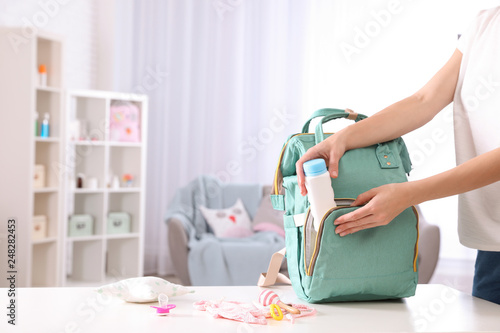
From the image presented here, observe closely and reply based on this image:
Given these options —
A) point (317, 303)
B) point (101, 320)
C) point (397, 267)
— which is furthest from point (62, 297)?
point (397, 267)

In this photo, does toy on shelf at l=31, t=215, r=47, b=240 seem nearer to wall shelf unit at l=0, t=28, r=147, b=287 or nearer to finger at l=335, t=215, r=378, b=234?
wall shelf unit at l=0, t=28, r=147, b=287

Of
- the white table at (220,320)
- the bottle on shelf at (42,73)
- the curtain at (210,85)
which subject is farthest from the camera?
the curtain at (210,85)

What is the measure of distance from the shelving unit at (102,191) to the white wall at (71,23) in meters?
0.54

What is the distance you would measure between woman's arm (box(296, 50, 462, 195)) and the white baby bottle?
0.03m

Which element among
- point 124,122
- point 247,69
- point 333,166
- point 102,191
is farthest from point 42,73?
point 333,166

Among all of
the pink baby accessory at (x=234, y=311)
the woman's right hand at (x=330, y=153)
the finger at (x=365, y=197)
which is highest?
the woman's right hand at (x=330, y=153)

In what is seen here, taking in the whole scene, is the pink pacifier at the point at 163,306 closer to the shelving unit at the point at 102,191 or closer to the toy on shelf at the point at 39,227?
the toy on shelf at the point at 39,227

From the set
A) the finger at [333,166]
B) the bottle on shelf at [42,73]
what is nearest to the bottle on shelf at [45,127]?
the bottle on shelf at [42,73]

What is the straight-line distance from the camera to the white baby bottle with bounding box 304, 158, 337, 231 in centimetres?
100

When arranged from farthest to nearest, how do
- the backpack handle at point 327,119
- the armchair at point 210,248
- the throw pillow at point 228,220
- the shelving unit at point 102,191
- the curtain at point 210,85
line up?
the curtain at point 210,85
the shelving unit at point 102,191
the throw pillow at point 228,220
the armchair at point 210,248
the backpack handle at point 327,119

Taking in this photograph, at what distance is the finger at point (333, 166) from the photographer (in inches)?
42.2

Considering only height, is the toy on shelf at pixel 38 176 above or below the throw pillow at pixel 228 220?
above

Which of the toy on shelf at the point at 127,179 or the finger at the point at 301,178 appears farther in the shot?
the toy on shelf at the point at 127,179

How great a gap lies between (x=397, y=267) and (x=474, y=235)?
215 millimetres
